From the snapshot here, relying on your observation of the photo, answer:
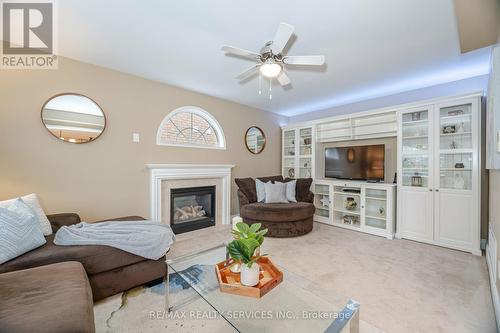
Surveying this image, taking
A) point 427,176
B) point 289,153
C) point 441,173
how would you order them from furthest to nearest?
point 289,153 < point 427,176 < point 441,173

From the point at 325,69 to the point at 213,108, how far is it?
2.04m

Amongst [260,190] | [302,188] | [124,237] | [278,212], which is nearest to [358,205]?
[302,188]

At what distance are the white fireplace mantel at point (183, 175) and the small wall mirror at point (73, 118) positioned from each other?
82 cm

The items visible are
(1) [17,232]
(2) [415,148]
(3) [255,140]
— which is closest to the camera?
(1) [17,232]

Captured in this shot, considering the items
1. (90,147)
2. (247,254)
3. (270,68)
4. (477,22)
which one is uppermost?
(477,22)

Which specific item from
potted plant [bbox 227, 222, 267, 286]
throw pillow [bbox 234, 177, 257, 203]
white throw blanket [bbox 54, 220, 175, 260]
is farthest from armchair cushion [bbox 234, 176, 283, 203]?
potted plant [bbox 227, 222, 267, 286]

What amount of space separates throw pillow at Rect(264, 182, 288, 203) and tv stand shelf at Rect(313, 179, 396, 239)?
0.88 meters

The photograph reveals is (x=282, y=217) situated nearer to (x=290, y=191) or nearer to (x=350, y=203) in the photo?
(x=290, y=191)

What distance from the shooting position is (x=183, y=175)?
3.48m

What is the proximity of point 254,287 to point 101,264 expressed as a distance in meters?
1.32

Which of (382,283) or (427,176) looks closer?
(382,283)

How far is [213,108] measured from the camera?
3.97 meters

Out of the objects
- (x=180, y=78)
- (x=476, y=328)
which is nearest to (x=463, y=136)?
(x=476, y=328)

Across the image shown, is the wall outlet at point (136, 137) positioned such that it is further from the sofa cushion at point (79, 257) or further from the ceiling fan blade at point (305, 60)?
the ceiling fan blade at point (305, 60)
